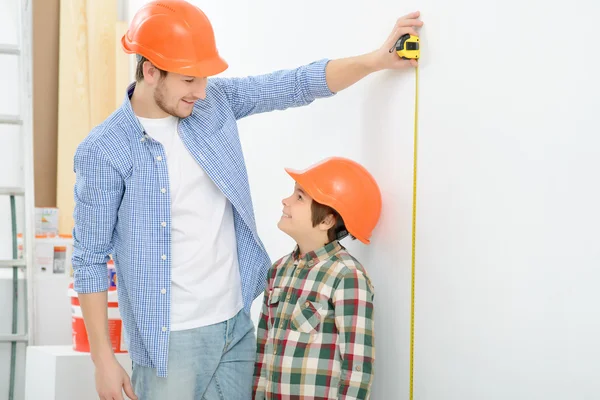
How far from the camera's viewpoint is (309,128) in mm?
2568

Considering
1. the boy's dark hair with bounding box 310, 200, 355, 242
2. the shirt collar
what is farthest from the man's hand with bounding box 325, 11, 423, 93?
the shirt collar

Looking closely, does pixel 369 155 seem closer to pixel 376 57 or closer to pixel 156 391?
pixel 376 57

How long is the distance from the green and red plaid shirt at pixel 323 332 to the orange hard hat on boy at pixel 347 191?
89 mm

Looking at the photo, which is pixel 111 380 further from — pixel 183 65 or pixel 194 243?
pixel 183 65

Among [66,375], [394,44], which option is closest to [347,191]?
[394,44]

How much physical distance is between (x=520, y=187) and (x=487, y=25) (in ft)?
1.21

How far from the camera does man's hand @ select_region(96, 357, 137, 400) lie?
2023 mm

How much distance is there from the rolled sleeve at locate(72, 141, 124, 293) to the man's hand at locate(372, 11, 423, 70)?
77 cm

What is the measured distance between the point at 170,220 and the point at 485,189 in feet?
2.79

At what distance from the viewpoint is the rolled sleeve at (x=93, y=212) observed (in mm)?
2016

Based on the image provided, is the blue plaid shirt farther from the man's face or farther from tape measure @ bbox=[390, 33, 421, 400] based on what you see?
tape measure @ bbox=[390, 33, 421, 400]

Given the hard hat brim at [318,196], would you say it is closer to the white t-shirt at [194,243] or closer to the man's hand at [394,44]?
the white t-shirt at [194,243]

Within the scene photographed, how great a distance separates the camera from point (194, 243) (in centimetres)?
207

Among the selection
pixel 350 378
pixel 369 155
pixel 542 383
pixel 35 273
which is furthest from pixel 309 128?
pixel 35 273
